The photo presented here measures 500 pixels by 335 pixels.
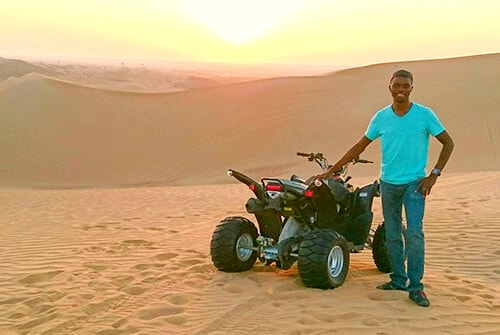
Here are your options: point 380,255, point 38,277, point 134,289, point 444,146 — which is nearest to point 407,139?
point 444,146

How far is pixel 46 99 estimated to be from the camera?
100 ft

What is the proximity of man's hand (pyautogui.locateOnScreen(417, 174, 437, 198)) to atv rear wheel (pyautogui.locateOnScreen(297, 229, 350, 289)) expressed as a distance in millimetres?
945

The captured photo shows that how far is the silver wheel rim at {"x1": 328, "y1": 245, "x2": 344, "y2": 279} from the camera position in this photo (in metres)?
6.37

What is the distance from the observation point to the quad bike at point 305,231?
20.6 ft


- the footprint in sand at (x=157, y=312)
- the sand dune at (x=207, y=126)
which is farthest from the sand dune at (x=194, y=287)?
the sand dune at (x=207, y=126)

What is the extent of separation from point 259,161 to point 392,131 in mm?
19122

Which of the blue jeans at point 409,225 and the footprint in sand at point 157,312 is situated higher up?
the blue jeans at point 409,225

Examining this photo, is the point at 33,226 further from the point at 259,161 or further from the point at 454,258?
the point at 259,161

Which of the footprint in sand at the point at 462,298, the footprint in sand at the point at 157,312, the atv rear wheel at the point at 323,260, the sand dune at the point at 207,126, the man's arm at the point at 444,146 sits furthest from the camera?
the sand dune at the point at 207,126

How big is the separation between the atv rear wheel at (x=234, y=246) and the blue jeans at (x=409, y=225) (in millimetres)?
1553

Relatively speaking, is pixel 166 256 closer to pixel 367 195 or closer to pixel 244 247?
pixel 244 247

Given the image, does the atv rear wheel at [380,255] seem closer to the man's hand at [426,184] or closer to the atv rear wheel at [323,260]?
the atv rear wheel at [323,260]

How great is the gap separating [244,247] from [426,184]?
211 centimetres

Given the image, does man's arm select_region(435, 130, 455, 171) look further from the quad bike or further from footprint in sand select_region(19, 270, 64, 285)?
footprint in sand select_region(19, 270, 64, 285)
